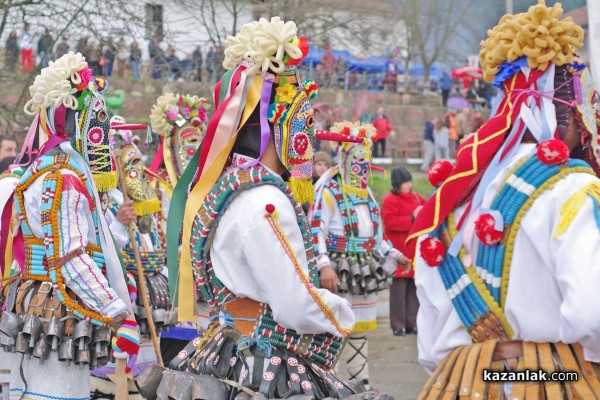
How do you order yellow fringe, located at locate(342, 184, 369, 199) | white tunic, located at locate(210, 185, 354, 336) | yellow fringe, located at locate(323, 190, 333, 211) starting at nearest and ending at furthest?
1. white tunic, located at locate(210, 185, 354, 336)
2. yellow fringe, located at locate(323, 190, 333, 211)
3. yellow fringe, located at locate(342, 184, 369, 199)

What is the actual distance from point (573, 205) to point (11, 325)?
3564 millimetres

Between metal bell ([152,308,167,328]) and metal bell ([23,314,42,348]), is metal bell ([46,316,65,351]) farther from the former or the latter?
metal bell ([152,308,167,328])

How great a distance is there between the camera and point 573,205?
3.77 metres

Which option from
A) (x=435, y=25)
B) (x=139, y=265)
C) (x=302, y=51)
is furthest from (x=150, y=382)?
(x=435, y=25)

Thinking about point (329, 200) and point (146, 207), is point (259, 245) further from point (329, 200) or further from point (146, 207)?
point (329, 200)

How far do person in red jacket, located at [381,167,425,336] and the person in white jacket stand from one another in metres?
8.49

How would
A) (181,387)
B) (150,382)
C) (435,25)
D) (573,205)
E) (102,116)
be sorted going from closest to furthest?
(573,205) → (181,387) → (150,382) → (102,116) → (435,25)

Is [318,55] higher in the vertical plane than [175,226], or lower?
higher

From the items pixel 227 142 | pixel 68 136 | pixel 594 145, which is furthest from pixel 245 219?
pixel 68 136

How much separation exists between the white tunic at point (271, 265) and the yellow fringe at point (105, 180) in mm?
2054

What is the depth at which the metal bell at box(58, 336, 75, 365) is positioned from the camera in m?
5.86

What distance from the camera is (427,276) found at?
424 cm

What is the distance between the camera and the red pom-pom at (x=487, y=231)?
3.92 meters

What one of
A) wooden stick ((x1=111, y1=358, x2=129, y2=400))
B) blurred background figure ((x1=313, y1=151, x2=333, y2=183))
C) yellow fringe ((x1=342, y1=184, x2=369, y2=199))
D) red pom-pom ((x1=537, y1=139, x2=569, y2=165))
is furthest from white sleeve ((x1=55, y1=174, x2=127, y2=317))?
blurred background figure ((x1=313, y1=151, x2=333, y2=183))
